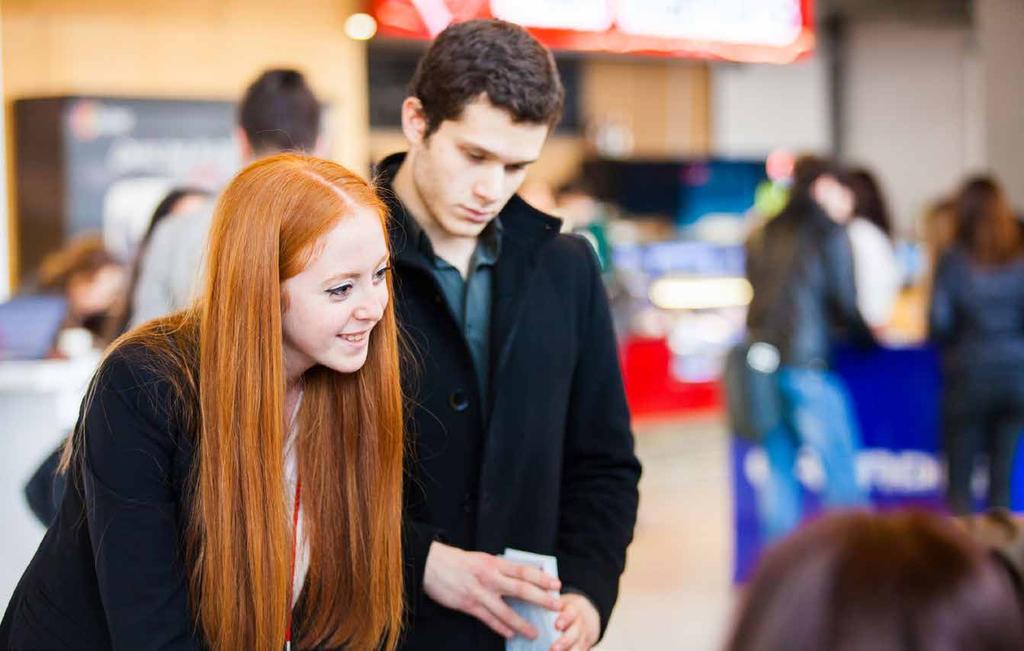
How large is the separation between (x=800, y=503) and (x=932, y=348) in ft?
2.72

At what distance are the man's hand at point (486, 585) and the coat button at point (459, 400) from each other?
20 cm

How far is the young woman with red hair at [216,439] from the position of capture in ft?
4.90

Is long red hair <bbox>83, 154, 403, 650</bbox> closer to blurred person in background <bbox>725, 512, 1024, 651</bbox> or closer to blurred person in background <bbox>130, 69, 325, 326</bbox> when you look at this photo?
blurred person in background <bbox>725, 512, 1024, 651</bbox>

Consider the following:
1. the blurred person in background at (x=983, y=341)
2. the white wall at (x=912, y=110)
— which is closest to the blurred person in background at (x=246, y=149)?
the blurred person in background at (x=983, y=341)

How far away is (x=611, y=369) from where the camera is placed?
6.77 feet

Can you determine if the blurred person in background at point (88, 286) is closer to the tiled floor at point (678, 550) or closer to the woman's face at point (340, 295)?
the tiled floor at point (678, 550)

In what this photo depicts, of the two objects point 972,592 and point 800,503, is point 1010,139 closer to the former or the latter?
point 800,503

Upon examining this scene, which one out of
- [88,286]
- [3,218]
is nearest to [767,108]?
[3,218]

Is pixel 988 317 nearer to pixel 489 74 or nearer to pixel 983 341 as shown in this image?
pixel 983 341

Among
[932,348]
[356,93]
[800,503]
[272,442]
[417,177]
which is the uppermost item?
[356,93]

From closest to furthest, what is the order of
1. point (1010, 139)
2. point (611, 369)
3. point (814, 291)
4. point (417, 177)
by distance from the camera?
point (417, 177), point (611, 369), point (814, 291), point (1010, 139)

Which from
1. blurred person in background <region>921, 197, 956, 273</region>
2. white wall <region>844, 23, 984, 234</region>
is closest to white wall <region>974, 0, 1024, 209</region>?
blurred person in background <region>921, 197, 956, 273</region>

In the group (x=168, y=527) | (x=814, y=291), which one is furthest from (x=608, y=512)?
(x=814, y=291)

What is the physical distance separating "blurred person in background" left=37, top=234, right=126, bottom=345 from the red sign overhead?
1612 millimetres
